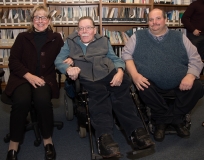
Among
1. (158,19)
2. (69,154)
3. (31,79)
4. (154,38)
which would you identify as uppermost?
(158,19)

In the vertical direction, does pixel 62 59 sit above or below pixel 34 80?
above

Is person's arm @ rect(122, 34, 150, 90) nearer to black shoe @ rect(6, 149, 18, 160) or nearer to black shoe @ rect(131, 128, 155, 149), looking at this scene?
black shoe @ rect(131, 128, 155, 149)

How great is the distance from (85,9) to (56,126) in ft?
7.77

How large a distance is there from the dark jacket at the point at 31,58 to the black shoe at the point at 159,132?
3.25ft

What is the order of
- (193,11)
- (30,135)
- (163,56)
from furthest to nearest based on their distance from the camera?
(193,11)
(30,135)
(163,56)

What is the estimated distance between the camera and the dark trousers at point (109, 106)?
1.71 metres

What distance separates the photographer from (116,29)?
4465 millimetres

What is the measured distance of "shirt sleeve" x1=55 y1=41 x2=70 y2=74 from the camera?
1994 mm

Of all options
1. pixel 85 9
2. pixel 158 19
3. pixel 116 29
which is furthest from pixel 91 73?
pixel 116 29

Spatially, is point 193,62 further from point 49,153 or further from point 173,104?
point 49,153

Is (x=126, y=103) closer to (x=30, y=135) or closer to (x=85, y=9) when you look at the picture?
(x=30, y=135)

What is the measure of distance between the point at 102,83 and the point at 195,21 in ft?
8.73

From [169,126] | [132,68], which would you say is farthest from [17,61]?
[169,126]

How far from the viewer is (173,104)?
2217 millimetres
